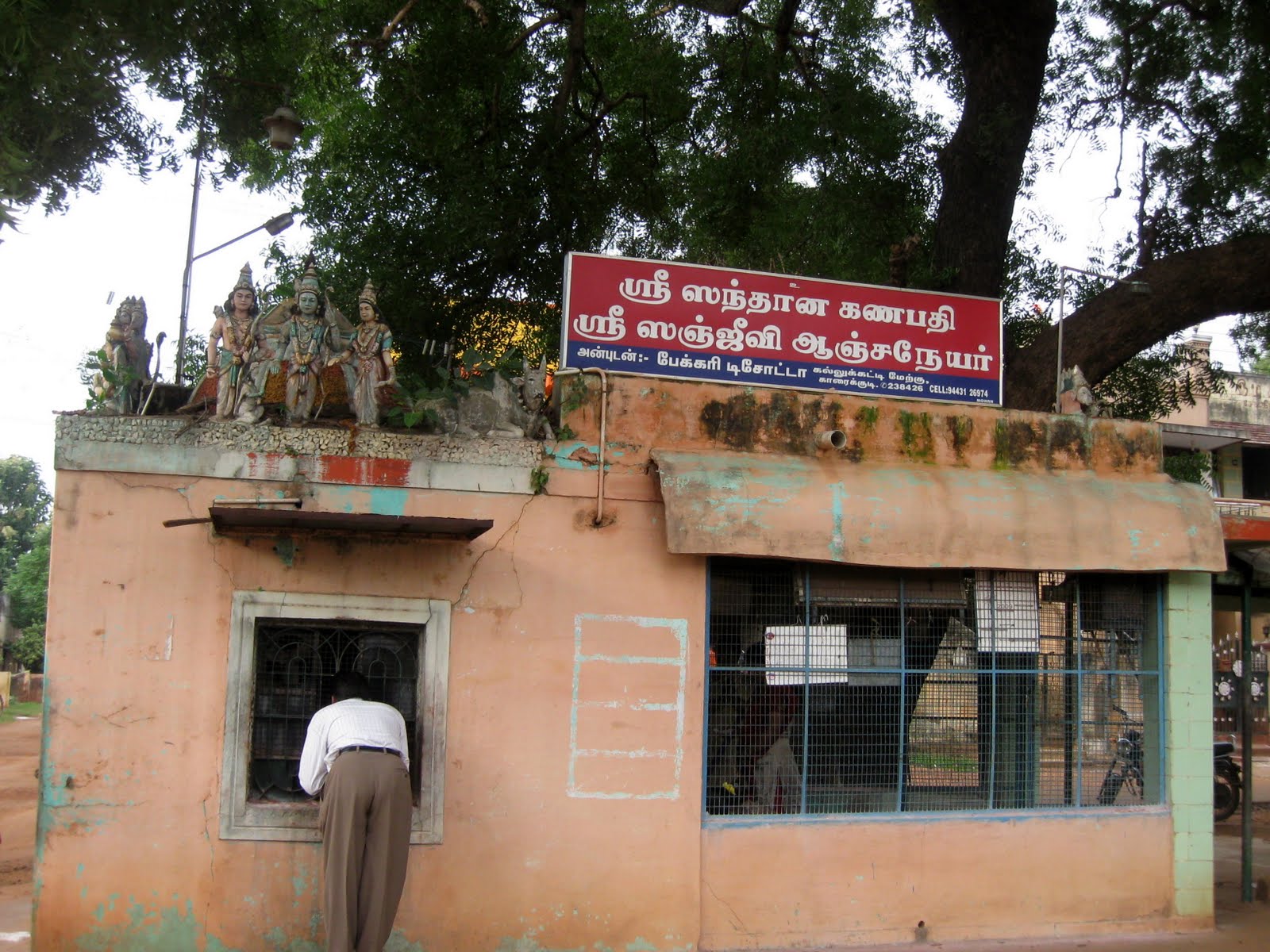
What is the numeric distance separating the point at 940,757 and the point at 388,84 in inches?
303

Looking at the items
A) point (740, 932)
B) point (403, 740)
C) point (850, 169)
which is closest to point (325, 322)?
point (403, 740)

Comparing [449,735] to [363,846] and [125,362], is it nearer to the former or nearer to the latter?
[363,846]

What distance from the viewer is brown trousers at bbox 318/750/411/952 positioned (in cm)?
535

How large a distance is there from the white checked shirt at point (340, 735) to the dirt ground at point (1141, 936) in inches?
77.5

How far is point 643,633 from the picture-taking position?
6.43 metres

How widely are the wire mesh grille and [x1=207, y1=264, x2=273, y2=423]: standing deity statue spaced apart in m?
1.17

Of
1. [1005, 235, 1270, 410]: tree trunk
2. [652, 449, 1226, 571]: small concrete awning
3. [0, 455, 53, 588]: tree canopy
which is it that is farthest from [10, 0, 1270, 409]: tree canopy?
[0, 455, 53, 588]: tree canopy

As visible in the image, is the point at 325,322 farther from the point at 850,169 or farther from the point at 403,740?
the point at 850,169

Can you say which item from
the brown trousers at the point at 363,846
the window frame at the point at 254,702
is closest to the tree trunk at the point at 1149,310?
the window frame at the point at 254,702

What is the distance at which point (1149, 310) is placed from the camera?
9.45 m

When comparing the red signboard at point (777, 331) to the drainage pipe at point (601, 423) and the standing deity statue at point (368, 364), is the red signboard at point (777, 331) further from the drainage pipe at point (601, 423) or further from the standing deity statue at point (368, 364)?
the standing deity statue at point (368, 364)

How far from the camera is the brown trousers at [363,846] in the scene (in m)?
5.35

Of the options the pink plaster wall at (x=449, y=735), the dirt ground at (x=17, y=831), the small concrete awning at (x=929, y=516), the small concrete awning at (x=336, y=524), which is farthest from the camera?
the dirt ground at (x=17, y=831)

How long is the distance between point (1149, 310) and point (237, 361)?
7.30 metres
